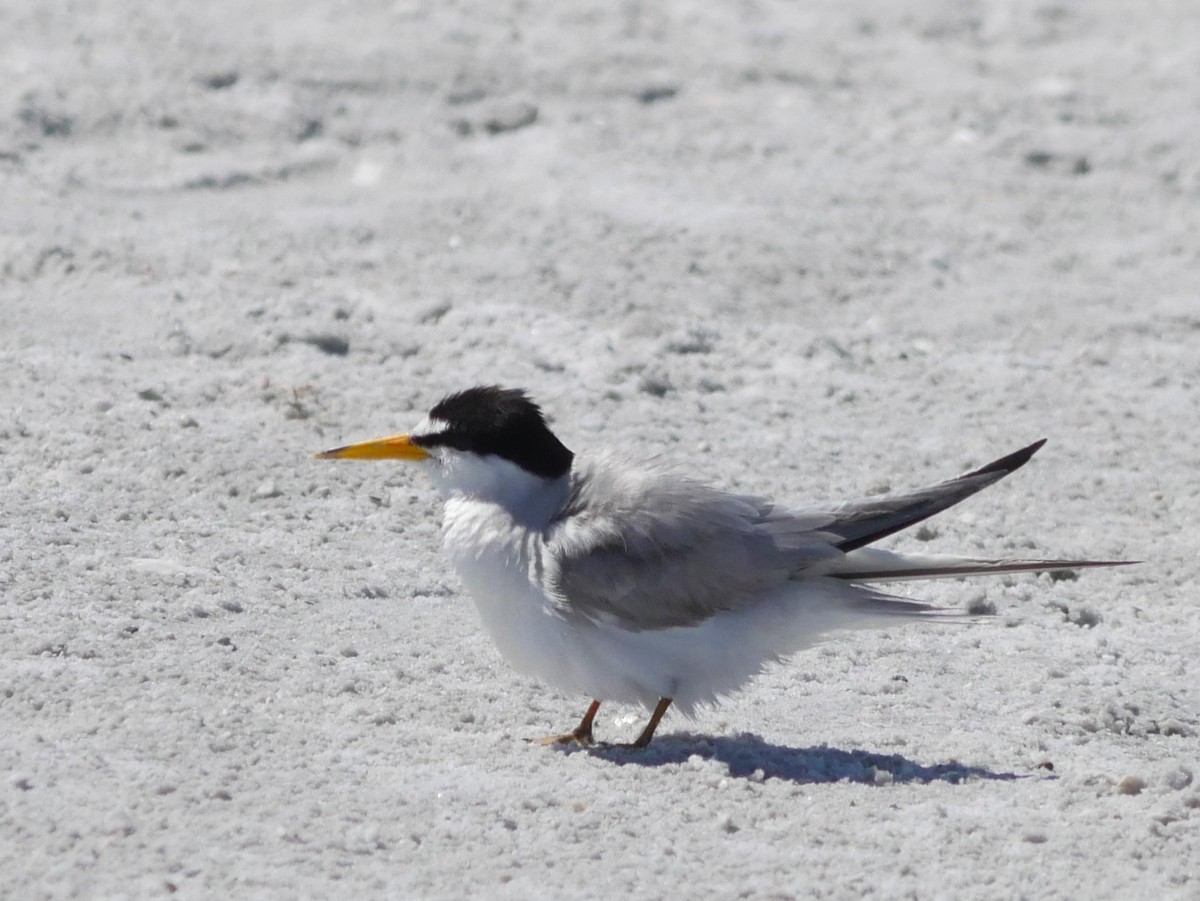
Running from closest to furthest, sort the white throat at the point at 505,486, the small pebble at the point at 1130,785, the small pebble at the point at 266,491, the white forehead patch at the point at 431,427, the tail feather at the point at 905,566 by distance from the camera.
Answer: the small pebble at the point at 1130,785 → the tail feather at the point at 905,566 → the white throat at the point at 505,486 → the white forehead patch at the point at 431,427 → the small pebble at the point at 266,491

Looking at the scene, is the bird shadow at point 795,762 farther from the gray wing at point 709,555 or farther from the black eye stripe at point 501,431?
the black eye stripe at point 501,431

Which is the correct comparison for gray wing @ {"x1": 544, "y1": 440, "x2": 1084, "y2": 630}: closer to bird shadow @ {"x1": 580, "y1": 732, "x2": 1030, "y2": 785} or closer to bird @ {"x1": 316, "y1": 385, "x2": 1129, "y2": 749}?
bird @ {"x1": 316, "y1": 385, "x2": 1129, "y2": 749}

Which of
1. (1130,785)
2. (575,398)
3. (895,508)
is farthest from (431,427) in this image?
(1130,785)

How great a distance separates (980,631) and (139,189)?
152 inches

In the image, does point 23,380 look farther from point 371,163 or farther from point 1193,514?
point 1193,514

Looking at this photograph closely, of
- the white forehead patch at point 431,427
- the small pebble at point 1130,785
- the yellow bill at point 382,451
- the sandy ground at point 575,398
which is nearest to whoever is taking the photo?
the sandy ground at point 575,398

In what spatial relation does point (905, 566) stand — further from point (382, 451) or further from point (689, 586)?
point (382, 451)

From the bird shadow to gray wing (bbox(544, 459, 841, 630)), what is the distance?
27 cm

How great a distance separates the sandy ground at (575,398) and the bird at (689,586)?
0.57 feet

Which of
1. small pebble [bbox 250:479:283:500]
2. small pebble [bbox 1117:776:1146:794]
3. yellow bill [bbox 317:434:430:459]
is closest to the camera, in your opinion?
small pebble [bbox 1117:776:1146:794]

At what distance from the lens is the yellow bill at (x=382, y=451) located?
4398mm

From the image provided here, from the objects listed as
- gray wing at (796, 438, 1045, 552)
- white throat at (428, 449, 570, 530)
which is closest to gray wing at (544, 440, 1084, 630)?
Result: gray wing at (796, 438, 1045, 552)

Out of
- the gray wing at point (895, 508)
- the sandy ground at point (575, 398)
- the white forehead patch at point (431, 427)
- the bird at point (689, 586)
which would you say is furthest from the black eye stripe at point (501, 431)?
the gray wing at point (895, 508)

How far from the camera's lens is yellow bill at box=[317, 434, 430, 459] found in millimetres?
4398
